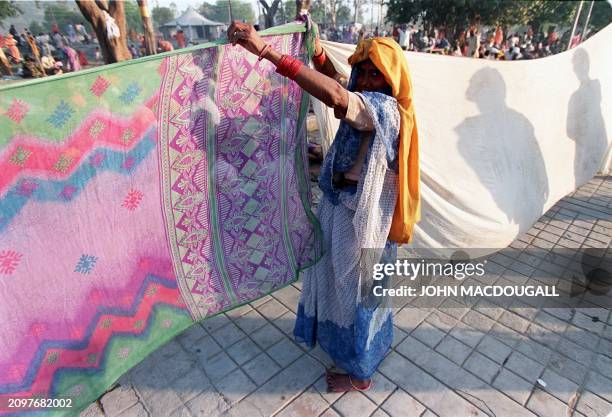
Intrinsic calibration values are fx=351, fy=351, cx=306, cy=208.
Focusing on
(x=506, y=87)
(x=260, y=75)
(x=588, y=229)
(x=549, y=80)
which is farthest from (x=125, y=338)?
(x=588, y=229)

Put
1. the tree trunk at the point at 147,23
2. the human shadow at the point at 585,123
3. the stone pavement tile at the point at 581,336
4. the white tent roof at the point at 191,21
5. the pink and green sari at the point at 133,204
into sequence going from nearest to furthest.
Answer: the pink and green sari at the point at 133,204 < the stone pavement tile at the point at 581,336 < the human shadow at the point at 585,123 < the tree trunk at the point at 147,23 < the white tent roof at the point at 191,21

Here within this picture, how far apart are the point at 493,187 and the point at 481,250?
64 centimetres

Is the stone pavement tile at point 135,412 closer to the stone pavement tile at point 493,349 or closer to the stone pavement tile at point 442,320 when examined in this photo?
the stone pavement tile at point 442,320

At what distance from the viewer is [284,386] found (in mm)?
2320

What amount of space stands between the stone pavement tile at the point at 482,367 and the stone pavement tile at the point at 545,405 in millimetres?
240

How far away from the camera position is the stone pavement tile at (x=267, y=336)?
265cm

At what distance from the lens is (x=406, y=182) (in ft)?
5.85

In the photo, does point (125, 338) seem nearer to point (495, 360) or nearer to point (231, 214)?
point (231, 214)

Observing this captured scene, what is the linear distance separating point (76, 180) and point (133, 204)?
0.80 ft

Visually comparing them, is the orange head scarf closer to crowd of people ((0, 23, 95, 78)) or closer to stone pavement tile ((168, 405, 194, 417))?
stone pavement tile ((168, 405, 194, 417))

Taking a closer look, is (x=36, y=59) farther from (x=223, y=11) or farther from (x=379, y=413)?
(x=223, y=11)

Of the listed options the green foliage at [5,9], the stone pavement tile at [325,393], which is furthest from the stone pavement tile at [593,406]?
the green foliage at [5,9]

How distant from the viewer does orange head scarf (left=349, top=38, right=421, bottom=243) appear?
5.29 ft

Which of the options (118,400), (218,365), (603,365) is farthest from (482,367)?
(118,400)
